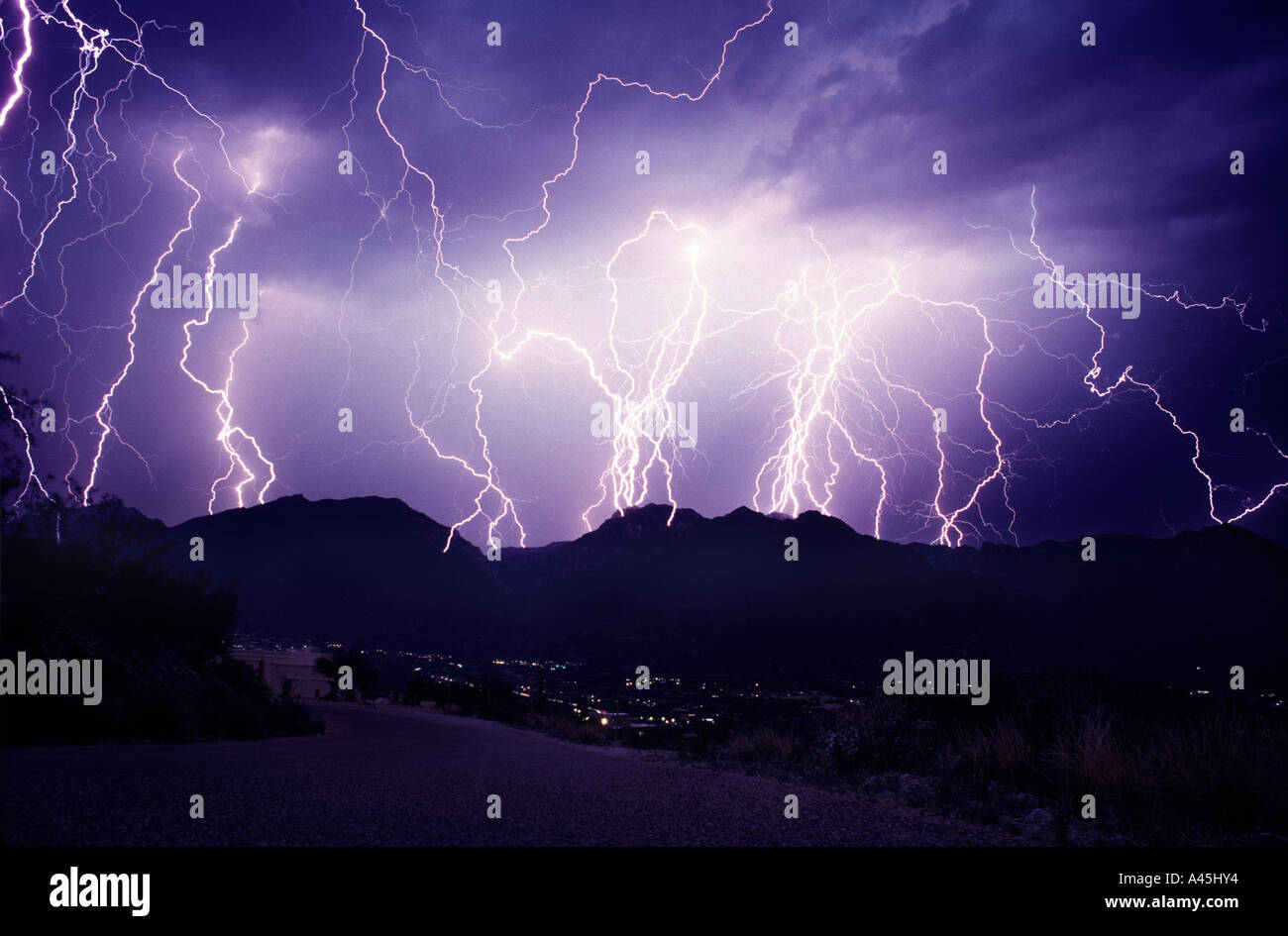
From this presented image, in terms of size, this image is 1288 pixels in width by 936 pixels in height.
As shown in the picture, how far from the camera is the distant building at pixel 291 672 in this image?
84.8 ft

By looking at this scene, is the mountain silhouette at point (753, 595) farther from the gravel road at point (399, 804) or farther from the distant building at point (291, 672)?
the gravel road at point (399, 804)

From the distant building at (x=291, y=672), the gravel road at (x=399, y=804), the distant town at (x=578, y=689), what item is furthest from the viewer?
the distant building at (x=291, y=672)

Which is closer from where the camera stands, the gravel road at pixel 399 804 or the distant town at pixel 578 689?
the gravel road at pixel 399 804

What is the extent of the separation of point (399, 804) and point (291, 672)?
91.9 feet

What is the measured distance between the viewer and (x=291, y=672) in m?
29.7

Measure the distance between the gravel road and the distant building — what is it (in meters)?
18.8

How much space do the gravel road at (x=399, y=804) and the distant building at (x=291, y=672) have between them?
61.8ft

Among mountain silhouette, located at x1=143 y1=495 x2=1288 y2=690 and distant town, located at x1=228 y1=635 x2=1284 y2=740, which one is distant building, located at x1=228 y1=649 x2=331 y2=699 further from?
mountain silhouette, located at x1=143 y1=495 x2=1288 y2=690

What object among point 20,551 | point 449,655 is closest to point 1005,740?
point 20,551

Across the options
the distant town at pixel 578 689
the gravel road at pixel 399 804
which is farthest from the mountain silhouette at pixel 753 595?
the gravel road at pixel 399 804
